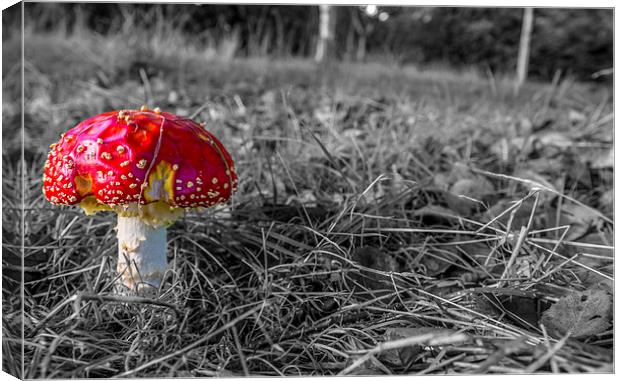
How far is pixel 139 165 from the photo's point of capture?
0.96 metres

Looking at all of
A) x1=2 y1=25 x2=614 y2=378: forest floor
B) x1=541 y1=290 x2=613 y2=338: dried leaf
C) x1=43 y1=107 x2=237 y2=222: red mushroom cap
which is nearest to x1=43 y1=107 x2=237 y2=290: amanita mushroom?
x1=43 y1=107 x2=237 y2=222: red mushroom cap

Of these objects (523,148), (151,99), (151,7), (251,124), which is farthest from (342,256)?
(151,7)

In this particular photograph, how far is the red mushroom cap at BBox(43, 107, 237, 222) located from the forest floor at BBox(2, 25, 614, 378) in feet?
0.43

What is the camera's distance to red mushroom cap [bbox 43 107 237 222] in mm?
964

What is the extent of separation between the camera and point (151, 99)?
238 centimetres

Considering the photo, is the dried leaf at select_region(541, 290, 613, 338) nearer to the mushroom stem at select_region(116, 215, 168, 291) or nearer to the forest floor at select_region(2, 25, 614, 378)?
the forest floor at select_region(2, 25, 614, 378)

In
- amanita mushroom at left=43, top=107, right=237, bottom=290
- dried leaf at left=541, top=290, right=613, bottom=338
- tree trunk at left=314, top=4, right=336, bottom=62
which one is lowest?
dried leaf at left=541, top=290, right=613, bottom=338

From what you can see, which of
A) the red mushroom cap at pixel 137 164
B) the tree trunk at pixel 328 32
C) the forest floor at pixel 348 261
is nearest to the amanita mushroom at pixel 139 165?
the red mushroom cap at pixel 137 164

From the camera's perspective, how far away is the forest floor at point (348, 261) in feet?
2.88

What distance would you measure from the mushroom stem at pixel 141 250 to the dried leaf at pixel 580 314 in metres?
0.78

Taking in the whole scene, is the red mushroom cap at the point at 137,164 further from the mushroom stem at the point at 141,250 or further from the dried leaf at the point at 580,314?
the dried leaf at the point at 580,314

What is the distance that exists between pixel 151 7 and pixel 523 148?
386 centimetres

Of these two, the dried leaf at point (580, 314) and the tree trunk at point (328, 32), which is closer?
the dried leaf at point (580, 314)

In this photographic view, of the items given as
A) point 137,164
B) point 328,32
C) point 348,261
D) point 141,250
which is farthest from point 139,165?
point 328,32
